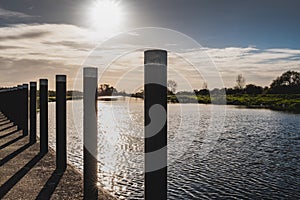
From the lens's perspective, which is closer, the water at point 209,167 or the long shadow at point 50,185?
the long shadow at point 50,185

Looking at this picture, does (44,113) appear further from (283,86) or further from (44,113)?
(283,86)

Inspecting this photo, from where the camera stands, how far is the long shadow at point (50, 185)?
18.0 ft

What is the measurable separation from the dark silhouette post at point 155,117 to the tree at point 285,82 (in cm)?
9753

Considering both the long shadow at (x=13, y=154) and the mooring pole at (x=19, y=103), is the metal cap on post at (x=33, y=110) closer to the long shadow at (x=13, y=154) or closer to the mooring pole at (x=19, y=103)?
the long shadow at (x=13, y=154)

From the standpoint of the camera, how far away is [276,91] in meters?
95.2

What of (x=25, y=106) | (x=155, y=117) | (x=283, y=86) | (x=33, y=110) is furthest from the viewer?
(x=283, y=86)

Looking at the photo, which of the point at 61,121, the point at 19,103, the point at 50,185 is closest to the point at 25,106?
the point at 19,103

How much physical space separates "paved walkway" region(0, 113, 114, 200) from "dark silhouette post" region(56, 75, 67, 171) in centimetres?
23

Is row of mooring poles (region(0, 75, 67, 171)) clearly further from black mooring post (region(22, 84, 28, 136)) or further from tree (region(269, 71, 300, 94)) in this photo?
tree (region(269, 71, 300, 94))

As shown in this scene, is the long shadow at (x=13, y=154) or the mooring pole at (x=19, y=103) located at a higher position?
the mooring pole at (x=19, y=103)

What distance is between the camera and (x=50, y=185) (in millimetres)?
6000

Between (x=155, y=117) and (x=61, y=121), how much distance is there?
400 centimetres

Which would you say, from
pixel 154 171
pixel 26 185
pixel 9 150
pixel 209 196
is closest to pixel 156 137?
pixel 154 171

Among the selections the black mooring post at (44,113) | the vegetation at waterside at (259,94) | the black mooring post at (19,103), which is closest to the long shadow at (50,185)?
the black mooring post at (44,113)
